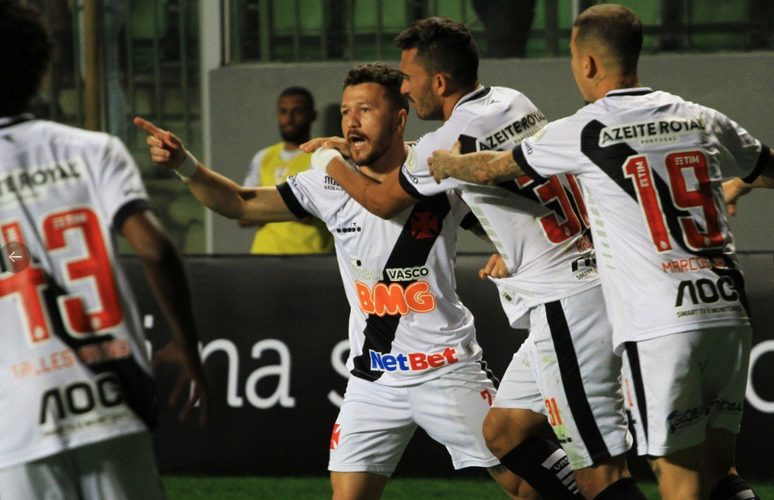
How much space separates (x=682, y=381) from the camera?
310cm

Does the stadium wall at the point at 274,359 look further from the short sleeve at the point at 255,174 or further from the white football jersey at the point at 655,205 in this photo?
the white football jersey at the point at 655,205

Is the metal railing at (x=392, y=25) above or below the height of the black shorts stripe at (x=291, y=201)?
above

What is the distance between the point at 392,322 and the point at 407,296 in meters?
0.11

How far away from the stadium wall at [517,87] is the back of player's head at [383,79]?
3.91 m

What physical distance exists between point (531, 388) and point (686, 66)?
4.84 meters

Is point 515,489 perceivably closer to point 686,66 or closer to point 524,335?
point 524,335

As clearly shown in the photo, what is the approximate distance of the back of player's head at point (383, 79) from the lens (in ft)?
12.3

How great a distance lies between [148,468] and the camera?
2275mm

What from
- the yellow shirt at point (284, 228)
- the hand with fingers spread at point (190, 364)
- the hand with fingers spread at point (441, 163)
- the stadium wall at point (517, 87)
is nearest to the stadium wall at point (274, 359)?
the yellow shirt at point (284, 228)

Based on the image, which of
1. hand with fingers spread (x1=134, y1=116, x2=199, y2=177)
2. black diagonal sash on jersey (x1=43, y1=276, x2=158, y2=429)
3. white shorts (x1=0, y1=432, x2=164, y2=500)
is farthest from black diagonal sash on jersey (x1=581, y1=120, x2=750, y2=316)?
white shorts (x1=0, y1=432, x2=164, y2=500)

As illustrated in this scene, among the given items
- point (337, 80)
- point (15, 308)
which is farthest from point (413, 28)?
point (337, 80)

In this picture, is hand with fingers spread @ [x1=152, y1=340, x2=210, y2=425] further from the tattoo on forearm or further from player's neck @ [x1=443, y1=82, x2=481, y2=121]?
player's neck @ [x1=443, y1=82, x2=481, y2=121]

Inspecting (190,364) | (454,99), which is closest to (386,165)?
(454,99)

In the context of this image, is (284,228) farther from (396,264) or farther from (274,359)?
(396,264)
